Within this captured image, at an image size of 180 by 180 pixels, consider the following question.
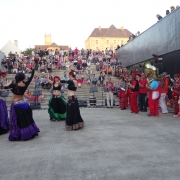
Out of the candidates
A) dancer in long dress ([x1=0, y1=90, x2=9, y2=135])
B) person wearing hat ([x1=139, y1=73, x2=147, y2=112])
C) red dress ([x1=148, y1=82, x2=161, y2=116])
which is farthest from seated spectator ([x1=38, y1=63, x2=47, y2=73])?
dancer in long dress ([x1=0, y1=90, x2=9, y2=135])

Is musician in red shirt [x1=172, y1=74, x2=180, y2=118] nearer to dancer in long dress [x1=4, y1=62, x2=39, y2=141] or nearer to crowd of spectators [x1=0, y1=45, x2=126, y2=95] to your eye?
dancer in long dress [x1=4, y1=62, x2=39, y2=141]

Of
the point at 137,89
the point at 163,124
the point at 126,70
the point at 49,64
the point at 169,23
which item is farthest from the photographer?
the point at 49,64

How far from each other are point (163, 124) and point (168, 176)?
4243mm

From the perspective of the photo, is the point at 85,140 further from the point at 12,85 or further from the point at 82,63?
the point at 82,63

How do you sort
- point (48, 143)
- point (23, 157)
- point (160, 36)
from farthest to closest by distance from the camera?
point (160, 36) < point (48, 143) < point (23, 157)

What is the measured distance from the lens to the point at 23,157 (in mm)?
4719

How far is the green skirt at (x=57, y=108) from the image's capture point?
856 centimetres

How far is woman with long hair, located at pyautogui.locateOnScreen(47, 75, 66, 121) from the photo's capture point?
845 centimetres

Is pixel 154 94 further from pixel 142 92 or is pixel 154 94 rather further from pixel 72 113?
pixel 72 113

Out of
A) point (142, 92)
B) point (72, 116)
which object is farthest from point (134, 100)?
point (72, 116)

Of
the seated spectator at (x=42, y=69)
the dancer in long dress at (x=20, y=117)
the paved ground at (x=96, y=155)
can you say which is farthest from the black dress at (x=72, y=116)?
the seated spectator at (x=42, y=69)

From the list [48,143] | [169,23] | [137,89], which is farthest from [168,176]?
[169,23]

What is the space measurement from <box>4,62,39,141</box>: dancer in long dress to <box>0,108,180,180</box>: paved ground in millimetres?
222

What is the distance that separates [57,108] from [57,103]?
202mm
